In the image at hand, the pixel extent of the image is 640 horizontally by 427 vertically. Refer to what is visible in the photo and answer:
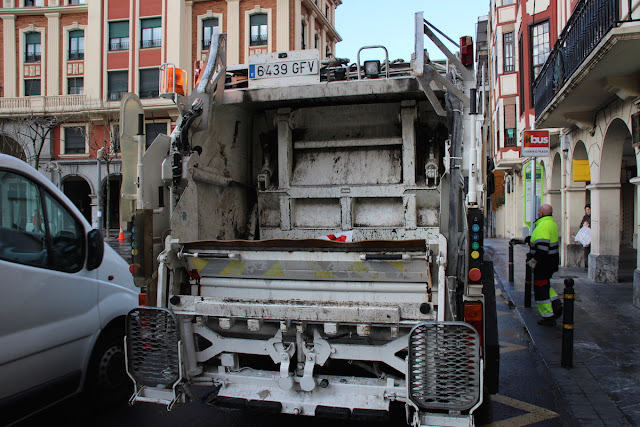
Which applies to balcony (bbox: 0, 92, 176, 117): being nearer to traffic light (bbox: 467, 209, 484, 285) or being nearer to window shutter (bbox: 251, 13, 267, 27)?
window shutter (bbox: 251, 13, 267, 27)

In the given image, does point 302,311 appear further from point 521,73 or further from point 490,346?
point 521,73

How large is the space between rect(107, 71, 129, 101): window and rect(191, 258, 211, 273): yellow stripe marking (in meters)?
29.5

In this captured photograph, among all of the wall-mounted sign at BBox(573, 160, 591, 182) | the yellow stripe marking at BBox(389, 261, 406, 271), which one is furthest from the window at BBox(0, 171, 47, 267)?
the wall-mounted sign at BBox(573, 160, 591, 182)

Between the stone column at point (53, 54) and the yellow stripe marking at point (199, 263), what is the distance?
31.7 meters

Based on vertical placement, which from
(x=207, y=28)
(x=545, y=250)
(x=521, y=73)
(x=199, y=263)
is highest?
(x=207, y=28)

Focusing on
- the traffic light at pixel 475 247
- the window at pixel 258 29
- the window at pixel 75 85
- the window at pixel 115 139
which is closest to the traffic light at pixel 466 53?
the traffic light at pixel 475 247

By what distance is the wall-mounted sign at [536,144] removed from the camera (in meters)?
8.96

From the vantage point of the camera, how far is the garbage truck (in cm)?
315

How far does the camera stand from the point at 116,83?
30281 millimetres

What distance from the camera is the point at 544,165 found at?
1541 cm

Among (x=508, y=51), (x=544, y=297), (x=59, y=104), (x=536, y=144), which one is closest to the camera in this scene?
(x=544, y=297)

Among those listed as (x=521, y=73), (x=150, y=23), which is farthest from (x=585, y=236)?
(x=150, y=23)

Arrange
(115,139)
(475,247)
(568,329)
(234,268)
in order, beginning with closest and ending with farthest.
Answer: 1. (475,247)
2. (234,268)
3. (568,329)
4. (115,139)

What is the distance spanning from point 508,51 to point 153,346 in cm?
2326
